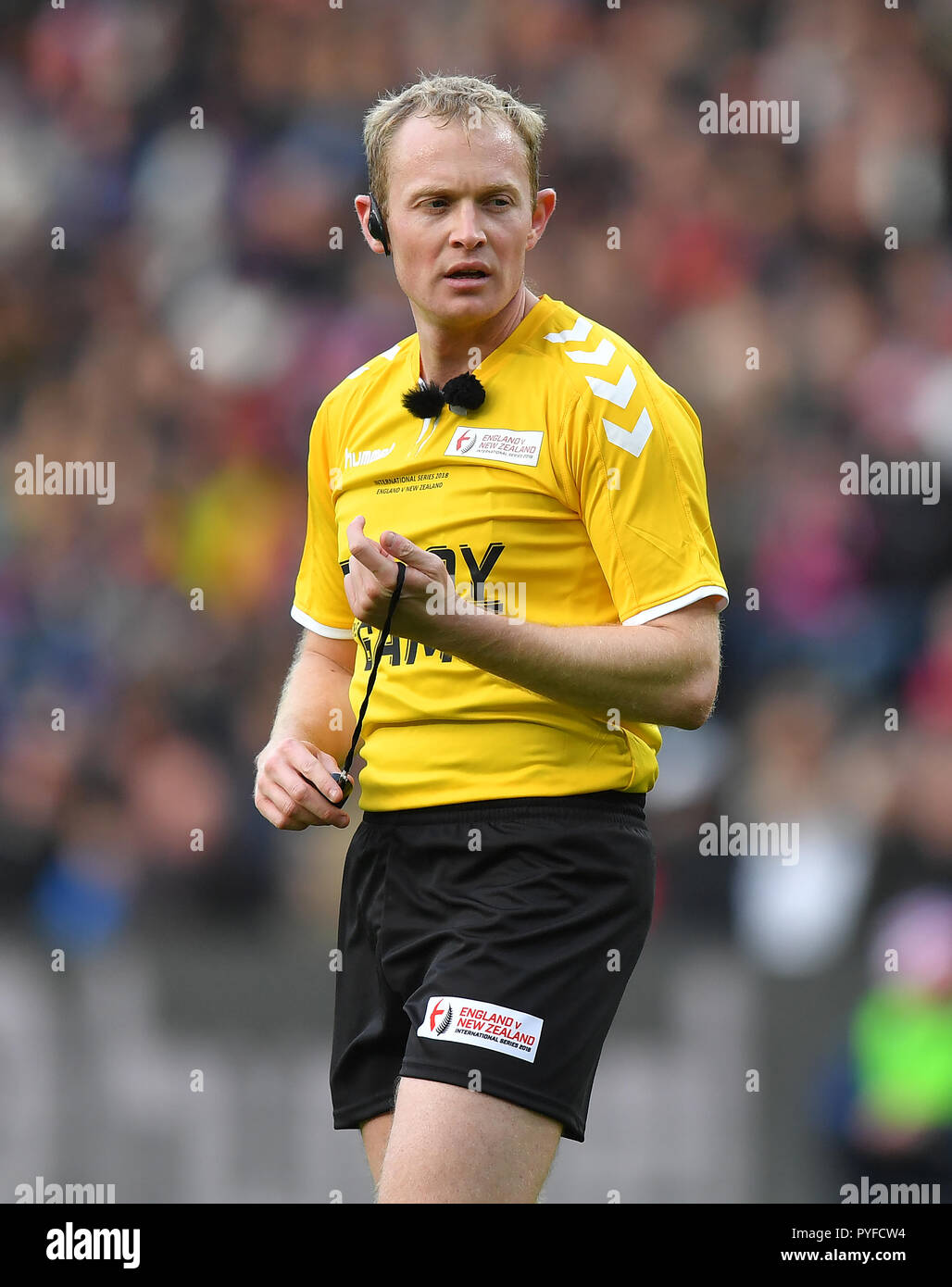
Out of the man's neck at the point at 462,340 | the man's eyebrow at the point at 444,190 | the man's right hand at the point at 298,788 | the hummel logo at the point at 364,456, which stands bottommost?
the man's right hand at the point at 298,788

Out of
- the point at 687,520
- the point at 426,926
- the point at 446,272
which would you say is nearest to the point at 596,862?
the point at 426,926

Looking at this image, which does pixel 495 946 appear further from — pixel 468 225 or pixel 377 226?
pixel 377 226

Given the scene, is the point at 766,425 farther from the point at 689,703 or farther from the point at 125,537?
the point at 689,703

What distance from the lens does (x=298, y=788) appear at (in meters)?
3.07

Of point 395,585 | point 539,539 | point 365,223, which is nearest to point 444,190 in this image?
point 365,223

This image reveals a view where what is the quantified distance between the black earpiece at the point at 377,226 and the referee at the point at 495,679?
0.03m

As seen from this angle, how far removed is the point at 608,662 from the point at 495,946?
1.72ft

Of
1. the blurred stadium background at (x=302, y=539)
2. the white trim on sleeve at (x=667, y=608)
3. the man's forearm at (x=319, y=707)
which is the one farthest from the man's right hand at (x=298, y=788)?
the blurred stadium background at (x=302, y=539)

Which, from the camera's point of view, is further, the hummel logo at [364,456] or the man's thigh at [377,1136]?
the hummel logo at [364,456]

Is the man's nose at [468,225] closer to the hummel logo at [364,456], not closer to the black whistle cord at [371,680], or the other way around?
the hummel logo at [364,456]

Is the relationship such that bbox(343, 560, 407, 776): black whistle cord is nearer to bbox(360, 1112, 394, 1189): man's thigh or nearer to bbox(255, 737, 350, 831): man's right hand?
bbox(255, 737, 350, 831): man's right hand

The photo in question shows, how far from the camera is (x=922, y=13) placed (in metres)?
8.59

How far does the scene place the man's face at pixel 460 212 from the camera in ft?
10.3

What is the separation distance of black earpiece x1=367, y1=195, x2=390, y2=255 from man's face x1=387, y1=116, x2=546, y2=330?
12 centimetres
